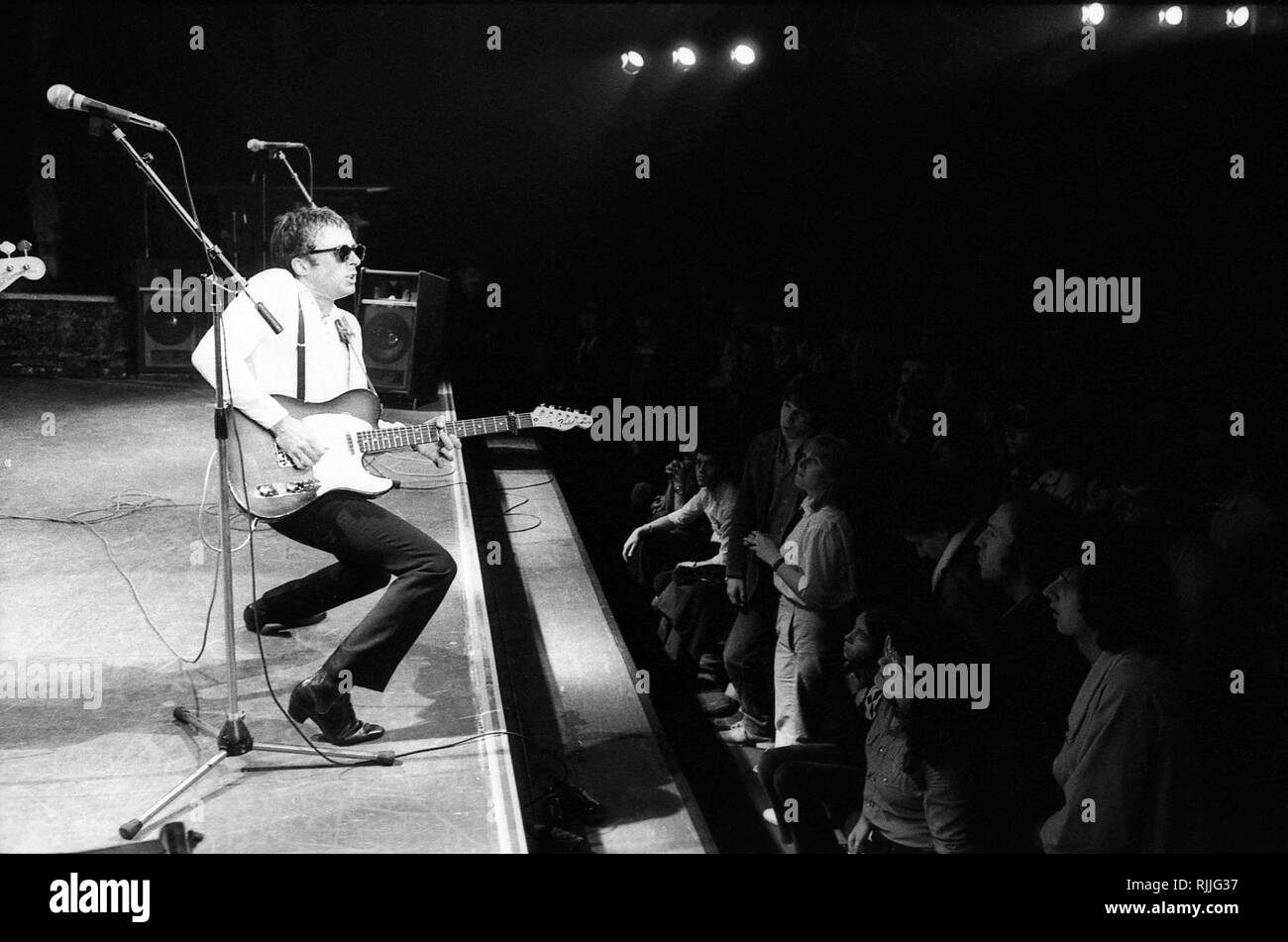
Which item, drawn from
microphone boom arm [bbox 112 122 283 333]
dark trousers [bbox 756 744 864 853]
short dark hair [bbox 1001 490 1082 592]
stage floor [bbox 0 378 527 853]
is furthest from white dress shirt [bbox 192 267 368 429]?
short dark hair [bbox 1001 490 1082 592]

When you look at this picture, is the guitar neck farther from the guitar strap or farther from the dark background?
the dark background

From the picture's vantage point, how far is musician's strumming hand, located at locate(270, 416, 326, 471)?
325cm

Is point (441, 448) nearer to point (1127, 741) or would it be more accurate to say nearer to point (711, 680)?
point (1127, 741)

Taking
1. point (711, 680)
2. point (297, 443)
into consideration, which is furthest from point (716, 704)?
point (297, 443)

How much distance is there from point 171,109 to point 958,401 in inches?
260

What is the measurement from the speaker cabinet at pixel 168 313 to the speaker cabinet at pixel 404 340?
1111 millimetres

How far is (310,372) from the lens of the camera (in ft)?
11.4

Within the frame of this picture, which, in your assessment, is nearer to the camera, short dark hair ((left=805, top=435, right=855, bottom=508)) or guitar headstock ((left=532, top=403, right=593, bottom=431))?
guitar headstock ((left=532, top=403, right=593, bottom=431))

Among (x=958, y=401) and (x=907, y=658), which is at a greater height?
(x=958, y=401)

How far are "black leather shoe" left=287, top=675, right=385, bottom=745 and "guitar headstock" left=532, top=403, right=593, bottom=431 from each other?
0.95m

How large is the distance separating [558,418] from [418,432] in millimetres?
430

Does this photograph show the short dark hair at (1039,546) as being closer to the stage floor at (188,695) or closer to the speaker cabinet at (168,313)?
the stage floor at (188,695)
